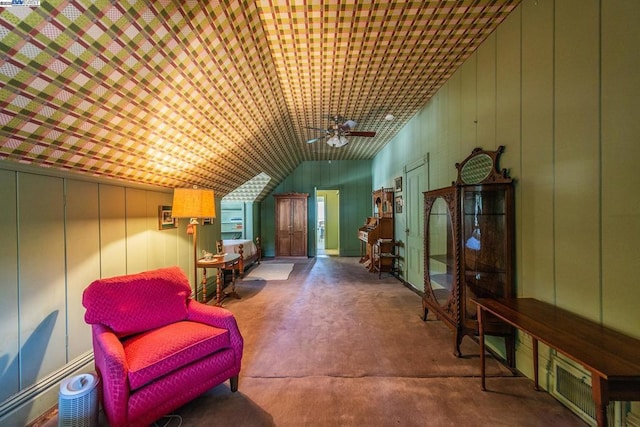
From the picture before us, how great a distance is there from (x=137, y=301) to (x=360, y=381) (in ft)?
5.84

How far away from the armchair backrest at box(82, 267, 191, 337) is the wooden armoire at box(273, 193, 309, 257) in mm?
5361

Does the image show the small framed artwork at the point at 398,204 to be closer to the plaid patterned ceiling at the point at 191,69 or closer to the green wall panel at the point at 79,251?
the plaid patterned ceiling at the point at 191,69

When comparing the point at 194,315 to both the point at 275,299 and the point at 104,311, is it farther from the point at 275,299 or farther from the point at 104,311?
the point at 275,299

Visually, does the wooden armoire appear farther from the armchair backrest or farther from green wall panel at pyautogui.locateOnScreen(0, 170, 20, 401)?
green wall panel at pyautogui.locateOnScreen(0, 170, 20, 401)

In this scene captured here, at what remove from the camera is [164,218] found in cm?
313

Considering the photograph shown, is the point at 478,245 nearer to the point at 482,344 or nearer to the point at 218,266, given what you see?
the point at 482,344

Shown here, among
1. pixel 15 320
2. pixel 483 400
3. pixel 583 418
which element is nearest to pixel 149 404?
pixel 15 320

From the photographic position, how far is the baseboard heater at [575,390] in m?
1.51

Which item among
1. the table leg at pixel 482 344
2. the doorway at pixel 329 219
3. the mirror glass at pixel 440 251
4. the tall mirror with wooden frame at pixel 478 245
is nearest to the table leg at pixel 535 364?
the tall mirror with wooden frame at pixel 478 245

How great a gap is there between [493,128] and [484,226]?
925 mm

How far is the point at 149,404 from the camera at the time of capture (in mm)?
1447

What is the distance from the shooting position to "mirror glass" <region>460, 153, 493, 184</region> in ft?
7.88

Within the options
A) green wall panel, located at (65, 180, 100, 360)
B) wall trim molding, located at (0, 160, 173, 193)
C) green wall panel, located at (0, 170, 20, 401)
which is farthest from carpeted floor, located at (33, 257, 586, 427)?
wall trim molding, located at (0, 160, 173, 193)

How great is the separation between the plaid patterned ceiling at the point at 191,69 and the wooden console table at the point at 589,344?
2.29 metres
